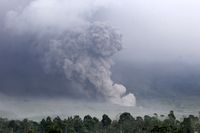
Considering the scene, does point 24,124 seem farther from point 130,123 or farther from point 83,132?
point 130,123

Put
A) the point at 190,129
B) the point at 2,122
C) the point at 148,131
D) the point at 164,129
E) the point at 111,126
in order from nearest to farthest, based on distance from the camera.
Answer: the point at 164,129 < the point at 190,129 < the point at 148,131 < the point at 111,126 < the point at 2,122

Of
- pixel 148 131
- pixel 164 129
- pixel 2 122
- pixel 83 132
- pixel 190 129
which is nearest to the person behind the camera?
pixel 164 129

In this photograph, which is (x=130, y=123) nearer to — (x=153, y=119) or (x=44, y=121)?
(x=153, y=119)

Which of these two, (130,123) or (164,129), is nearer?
→ (164,129)

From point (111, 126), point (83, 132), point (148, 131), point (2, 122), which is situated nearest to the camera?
point (148, 131)

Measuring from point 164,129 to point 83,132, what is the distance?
151 ft

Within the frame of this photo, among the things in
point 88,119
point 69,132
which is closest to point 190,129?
point 69,132

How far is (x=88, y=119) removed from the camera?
18100 cm

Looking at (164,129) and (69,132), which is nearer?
(164,129)

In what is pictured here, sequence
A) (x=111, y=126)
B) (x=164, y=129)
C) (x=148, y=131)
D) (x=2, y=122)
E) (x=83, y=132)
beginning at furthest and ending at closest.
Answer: (x=2, y=122)
(x=111, y=126)
(x=83, y=132)
(x=148, y=131)
(x=164, y=129)

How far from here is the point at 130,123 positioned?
164375 millimetres

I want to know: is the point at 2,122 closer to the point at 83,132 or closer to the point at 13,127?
the point at 13,127

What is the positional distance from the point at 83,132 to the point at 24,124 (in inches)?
1041

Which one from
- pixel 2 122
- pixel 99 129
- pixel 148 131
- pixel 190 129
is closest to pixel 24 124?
pixel 2 122
